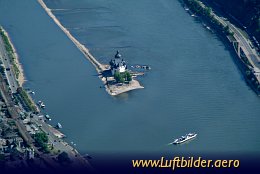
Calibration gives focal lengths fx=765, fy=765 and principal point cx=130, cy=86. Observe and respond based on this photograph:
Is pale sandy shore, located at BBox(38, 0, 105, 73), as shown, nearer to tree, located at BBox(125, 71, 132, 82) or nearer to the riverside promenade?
tree, located at BBox(125, 71, 132, 82)

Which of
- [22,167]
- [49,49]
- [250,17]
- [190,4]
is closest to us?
[22,167]

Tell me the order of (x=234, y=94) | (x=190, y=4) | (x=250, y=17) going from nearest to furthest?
(x=234, y=94)
(x=250, y=17)
(x=190, y=4)

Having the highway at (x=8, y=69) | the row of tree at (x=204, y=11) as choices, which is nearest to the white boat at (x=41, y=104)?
the highway at (x=8, y=69)

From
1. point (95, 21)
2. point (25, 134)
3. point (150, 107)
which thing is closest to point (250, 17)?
point (95, 21)

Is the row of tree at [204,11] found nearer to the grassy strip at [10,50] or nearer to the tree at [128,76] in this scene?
the tree at [128,76]

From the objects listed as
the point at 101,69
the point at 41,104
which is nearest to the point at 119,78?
the point at 101,69

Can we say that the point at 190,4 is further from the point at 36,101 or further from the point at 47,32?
the point at 36,101

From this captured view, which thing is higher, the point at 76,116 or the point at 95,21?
the point at 95,21

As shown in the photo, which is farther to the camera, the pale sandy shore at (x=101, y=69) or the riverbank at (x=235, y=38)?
the riverbank at (x=235, y=38)
